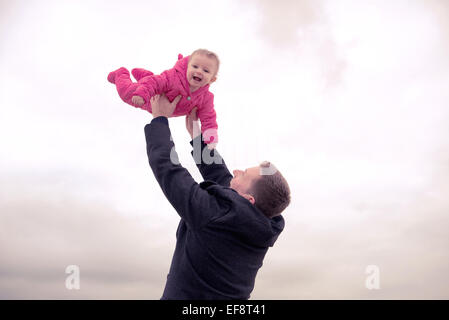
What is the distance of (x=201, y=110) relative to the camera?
279 cm

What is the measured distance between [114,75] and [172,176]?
102 cm

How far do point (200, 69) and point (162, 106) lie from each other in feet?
1.10

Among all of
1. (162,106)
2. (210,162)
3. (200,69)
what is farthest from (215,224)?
(200,69)

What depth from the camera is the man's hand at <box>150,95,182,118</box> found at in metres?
2.46

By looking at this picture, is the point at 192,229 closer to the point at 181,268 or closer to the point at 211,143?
the point at 181,268

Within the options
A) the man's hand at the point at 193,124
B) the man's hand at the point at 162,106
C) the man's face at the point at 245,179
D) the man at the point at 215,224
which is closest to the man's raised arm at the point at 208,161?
the man's hand at the point at 193,124

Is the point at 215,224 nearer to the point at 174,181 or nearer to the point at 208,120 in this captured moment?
the point at 174,181

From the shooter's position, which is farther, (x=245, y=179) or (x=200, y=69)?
(x=200, y=69)

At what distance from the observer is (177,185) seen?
2.03 meters

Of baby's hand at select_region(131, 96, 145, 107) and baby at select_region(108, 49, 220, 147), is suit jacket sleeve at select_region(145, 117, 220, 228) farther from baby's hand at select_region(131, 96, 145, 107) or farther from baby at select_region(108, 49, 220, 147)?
baby at select_region(108, 49, 220, 147)

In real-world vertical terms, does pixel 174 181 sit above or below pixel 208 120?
below

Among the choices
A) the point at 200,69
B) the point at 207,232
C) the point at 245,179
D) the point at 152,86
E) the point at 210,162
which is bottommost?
the point at 207,232

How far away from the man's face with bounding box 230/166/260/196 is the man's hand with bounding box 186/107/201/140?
1.90 ft
